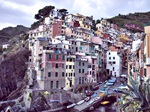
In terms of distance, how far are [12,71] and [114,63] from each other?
86.3 feet

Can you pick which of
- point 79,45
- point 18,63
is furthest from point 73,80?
point 18,63

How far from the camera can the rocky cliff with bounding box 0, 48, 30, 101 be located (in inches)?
2077

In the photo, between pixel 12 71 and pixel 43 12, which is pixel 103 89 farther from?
pixel 43 12

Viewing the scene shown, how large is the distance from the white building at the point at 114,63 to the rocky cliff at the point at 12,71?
22.0m

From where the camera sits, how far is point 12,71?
54156 mm

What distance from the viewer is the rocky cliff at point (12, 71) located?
5275cm

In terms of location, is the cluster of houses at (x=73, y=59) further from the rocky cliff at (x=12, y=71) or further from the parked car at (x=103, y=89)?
the parked car at (x=103, y=89)

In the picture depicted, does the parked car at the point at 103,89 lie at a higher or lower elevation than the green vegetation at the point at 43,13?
lower

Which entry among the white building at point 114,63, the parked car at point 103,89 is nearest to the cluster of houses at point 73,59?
the white building at point 114,63

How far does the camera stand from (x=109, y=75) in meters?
59.9

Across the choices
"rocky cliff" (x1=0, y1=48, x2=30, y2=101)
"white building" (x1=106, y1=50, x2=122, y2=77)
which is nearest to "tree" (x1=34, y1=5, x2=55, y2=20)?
"rocky cliff" (x1=0, y1=48, x2=30, y2=101)

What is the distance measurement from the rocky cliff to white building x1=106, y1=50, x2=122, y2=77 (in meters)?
22.0

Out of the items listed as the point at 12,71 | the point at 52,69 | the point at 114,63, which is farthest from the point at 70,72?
the point at 114,63

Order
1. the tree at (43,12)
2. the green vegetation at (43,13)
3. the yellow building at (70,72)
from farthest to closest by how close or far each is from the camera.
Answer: the tree at (43,12) < the green vegetation at (43,13) < the yellow building at (70,72)
